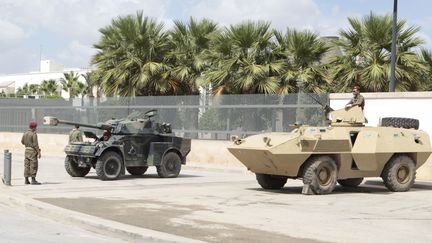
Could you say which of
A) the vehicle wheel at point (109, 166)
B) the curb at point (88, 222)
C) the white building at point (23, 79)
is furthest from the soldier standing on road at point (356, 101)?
the white building at point (23, 79)

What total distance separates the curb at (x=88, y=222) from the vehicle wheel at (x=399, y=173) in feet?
26.0

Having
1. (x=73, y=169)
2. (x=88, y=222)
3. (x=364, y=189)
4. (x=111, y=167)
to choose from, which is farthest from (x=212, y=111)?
(x=88, y=222)

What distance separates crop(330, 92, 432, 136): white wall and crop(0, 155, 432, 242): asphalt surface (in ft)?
6.87

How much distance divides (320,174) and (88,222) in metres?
6.40

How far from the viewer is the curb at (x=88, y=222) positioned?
31.1 ft

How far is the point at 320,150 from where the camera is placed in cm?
1543

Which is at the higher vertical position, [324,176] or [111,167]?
[324,176]

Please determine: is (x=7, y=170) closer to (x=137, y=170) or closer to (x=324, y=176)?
(x=137, y=170)

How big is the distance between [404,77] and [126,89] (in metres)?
12.5

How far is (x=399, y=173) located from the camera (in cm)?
1686

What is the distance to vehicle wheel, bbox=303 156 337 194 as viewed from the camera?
1535 centimetres

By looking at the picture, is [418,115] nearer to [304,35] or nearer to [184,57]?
[304,35]

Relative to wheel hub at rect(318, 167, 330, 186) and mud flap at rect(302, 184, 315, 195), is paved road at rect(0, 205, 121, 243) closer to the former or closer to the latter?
mud flap at rect(302, 184, 315, 195)

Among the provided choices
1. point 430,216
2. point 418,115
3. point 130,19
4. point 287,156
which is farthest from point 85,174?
point 130,19
